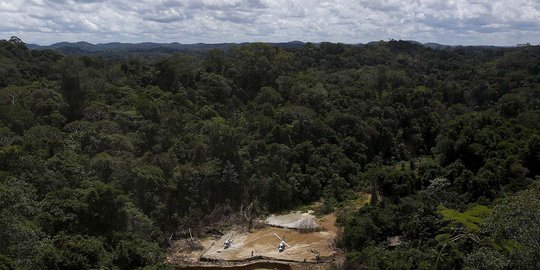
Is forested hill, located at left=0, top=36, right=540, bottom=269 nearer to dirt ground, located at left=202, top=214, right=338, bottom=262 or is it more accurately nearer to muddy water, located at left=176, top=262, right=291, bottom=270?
dirt ground, located at left=202, top=214, right=338, bottom=262

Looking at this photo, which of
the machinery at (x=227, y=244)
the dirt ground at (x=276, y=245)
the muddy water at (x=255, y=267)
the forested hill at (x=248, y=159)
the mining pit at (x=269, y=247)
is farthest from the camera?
the machinery at (x=227, y=244)

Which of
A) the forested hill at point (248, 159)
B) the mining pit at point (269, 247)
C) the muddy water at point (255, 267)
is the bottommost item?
the muddy water at point (255, 267)

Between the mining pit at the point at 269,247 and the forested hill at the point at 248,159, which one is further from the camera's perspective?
the mining pit at the point at 269,247

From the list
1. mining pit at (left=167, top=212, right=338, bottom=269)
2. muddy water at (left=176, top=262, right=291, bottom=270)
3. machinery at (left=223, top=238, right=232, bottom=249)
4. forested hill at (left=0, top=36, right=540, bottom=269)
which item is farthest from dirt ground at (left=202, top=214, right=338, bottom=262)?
forested hill at (left=0, top=36, right=540, bottom=269)

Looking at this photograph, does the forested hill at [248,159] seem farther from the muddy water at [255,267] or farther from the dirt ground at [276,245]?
the muddy water at [255,267]

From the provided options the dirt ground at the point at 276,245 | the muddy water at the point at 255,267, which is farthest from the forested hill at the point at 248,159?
the muddy water at the point at 255,267

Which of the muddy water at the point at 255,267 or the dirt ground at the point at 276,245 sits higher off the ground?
the dirt ground at the point at 276,245
